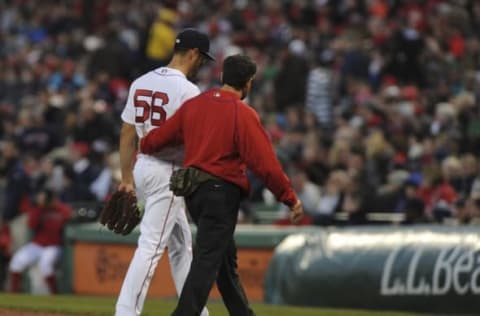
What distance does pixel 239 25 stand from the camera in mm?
24719

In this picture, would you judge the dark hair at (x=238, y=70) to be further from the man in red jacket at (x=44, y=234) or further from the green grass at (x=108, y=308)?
the man in red jacket at (x=44, y=234)

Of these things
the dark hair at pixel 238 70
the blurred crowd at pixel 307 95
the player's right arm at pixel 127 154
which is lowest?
the blurred crowd at pixel 307 95

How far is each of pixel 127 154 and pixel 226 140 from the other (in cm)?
77

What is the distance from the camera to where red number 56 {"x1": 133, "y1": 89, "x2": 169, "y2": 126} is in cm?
988

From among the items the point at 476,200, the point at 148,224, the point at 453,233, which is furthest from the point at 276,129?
the point at 148,224

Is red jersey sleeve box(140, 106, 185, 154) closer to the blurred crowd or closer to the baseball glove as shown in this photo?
the baseball glove

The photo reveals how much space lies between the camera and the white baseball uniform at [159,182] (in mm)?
9641

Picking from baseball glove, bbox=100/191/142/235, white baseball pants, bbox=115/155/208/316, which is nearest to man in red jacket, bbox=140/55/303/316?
white baseball pants, bbox=115/155/208/316

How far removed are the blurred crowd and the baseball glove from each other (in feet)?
19.5

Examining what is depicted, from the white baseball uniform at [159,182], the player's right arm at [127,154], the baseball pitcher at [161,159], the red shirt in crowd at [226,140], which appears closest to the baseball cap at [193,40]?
the baseball pitcher at [161,159]

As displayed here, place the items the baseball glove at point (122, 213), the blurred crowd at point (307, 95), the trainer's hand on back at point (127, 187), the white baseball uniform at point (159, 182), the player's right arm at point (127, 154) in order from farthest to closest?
the blurred crowd at point (307, 95) < the baseball glove at point (122, 213) < the trainer's hand on back at point (127, 187) < the player's right arm at point (127, 154) < the white baseball uniform at point (159, 182)

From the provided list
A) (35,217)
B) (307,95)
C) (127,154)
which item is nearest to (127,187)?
(127,154)

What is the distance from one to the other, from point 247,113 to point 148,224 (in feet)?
3.17

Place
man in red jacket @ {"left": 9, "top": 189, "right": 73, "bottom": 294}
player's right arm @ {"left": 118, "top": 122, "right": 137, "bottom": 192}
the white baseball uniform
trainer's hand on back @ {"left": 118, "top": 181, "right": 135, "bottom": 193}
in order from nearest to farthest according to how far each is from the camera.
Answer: the white baseball uniform → player's right arm @ {"left": 118, "top": 122, "right": 137, "bottom": 192} → trainer's hand on back @ {"left": 118, "top": 181, "right": 135, "bottom": 193} → man in red jacket @ {"left": 9, "top": 189, "right": 73, "bottom": 294}
